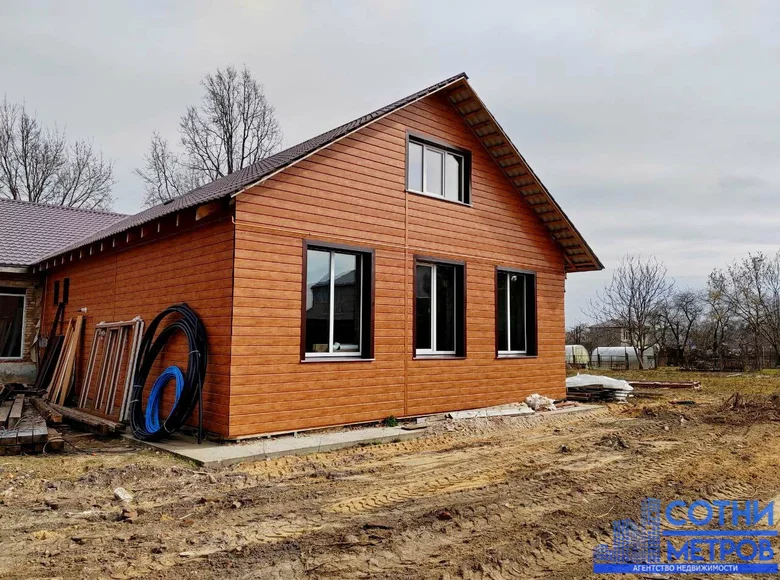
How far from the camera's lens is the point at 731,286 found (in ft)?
107

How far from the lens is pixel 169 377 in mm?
8391

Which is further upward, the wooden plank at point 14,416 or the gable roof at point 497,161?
the gable roof at point 497,161

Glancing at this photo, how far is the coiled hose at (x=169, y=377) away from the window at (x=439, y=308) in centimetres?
363

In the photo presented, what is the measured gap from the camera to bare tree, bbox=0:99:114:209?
26484mm

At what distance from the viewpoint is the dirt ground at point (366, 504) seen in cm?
386

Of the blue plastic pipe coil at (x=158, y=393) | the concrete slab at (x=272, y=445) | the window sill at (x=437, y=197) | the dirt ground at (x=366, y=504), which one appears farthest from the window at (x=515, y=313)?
the blue plastic pipe coil at (x=158, y=393)

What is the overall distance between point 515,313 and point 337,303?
15.3 ft

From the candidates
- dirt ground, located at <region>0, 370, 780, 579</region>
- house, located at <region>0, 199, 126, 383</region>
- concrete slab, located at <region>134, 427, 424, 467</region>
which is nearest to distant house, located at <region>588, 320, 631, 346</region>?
dirt ground, located at <region>0, 370, 780, 579</region>

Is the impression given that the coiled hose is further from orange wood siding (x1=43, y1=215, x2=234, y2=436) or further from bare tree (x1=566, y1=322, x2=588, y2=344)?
bare tree (x1=566, y1=322, x2=588, y2=344)

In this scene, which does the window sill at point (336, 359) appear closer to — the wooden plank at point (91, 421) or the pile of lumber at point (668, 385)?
A: the wooden plank at point (91, 421)

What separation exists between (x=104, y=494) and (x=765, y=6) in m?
9.10

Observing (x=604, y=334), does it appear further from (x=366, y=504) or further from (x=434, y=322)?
(x=366, y=504)

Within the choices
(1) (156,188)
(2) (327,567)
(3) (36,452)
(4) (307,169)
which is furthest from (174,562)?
(1) (156,188)

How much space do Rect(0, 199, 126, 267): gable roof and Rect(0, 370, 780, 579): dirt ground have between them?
26.2ft
